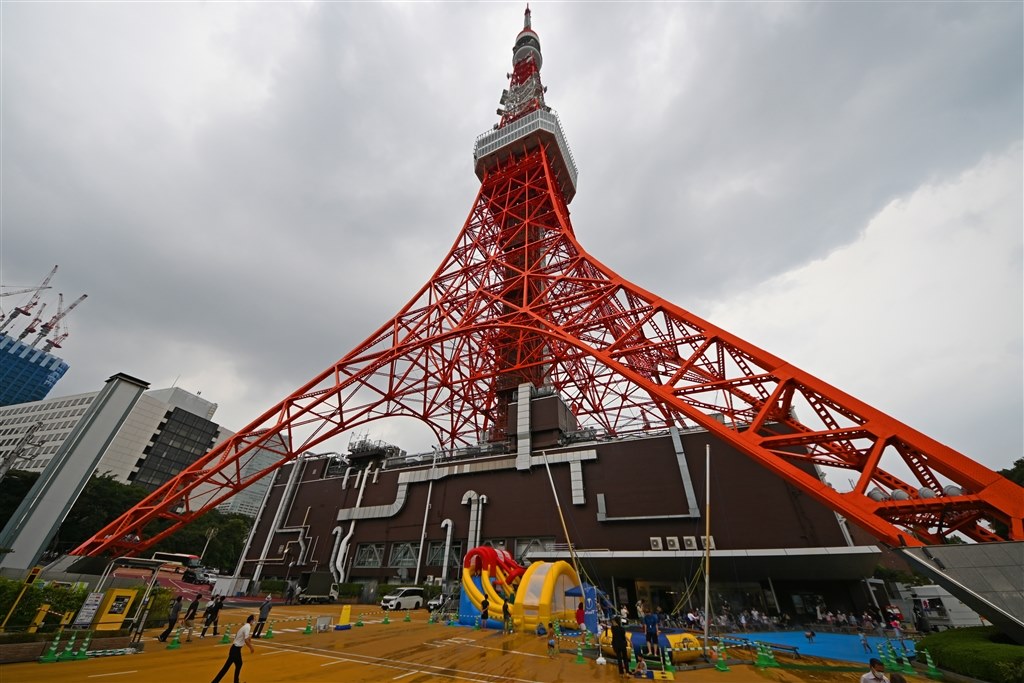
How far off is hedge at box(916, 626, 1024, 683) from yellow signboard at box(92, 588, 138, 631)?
65.6 feet

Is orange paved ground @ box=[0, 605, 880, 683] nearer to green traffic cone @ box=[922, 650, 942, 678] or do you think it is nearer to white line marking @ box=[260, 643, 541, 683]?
white line marking @ box=[260, 643, 541, 683]

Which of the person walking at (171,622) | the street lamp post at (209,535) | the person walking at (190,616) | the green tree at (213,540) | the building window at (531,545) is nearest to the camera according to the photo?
the person walking at (171,622)

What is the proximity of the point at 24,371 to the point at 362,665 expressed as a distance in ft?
504

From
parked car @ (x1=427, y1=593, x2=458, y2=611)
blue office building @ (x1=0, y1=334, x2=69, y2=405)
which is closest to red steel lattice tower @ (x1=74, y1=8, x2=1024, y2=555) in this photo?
parked car @ (x1=427, y1=593, x2=458, y2=611)

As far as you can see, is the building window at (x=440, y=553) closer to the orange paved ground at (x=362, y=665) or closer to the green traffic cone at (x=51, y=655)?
the orange paved ground at (x=362, y=665)

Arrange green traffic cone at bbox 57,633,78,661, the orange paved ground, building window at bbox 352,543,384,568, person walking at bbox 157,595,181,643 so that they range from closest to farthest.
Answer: the orange paved ground < green traffic cone at bbox 57,633,78,661 < person walking at bbox 157,595,181,643 < building window at bbox 352,543,384,568

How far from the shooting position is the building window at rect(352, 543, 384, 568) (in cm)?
3216

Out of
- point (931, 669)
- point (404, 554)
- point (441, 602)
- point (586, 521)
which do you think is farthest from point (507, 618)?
point (404, 554)

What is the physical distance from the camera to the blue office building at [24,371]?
10294cm

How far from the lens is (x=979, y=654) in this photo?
8.13m

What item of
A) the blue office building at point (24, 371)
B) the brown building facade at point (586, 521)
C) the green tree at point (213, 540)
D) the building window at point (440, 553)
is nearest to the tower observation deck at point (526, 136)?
the brown building facade at point (586, 521)

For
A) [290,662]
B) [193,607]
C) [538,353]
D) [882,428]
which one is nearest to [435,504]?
[538,353]

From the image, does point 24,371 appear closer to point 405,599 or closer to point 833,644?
point 405,599

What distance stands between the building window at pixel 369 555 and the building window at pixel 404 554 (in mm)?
1117
